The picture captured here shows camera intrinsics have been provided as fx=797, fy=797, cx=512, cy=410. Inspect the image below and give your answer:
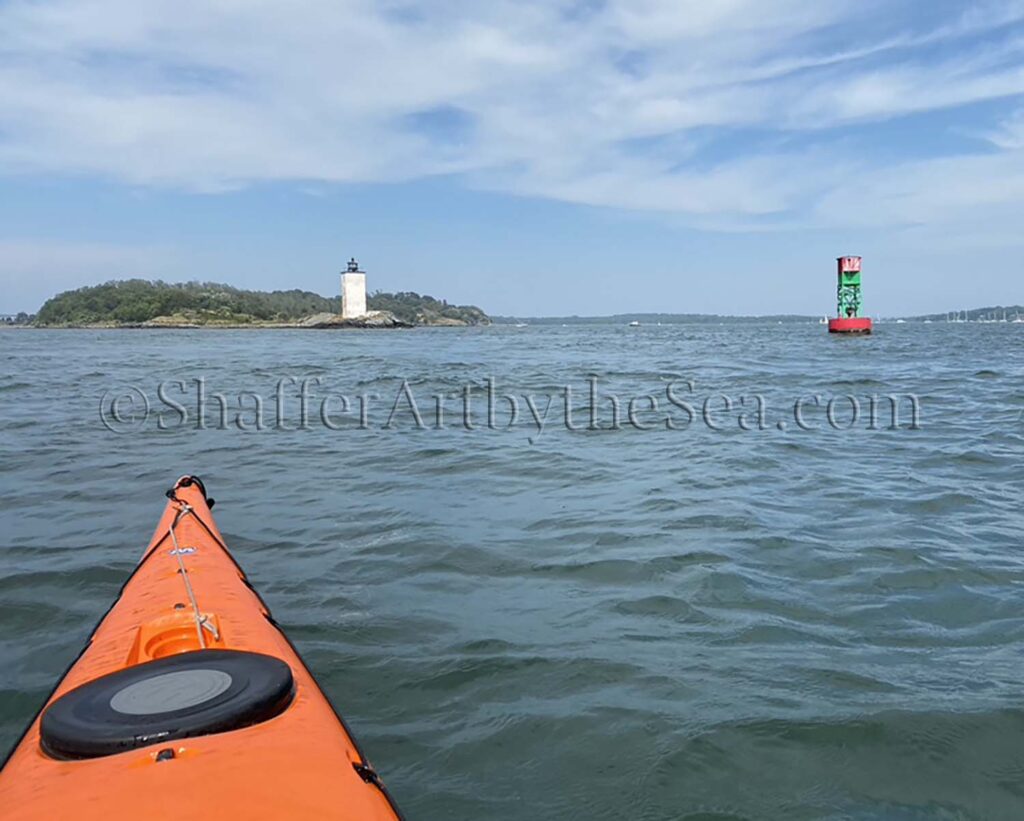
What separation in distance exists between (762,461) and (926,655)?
6707 mm

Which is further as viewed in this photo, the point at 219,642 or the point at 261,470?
the point at 261,470

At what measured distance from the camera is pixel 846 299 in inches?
2340

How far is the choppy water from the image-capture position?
13.6 ft

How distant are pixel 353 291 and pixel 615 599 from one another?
370 feet

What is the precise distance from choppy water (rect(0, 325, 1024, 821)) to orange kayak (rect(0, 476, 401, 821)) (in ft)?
4.04

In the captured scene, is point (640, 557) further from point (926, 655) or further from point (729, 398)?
point (729, 398)

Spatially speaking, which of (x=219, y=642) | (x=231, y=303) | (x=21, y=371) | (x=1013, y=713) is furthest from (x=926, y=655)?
(x=231, y=303)

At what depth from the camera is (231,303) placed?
138250 millimetres

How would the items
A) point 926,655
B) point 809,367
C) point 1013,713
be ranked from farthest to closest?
point 809,367 < point 926,655 < point 1013,713
